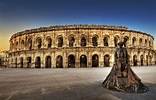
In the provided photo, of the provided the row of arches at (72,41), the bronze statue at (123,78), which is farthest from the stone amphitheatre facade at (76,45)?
the bronze statue at (123,78)

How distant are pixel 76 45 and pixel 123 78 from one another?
53.6 feet

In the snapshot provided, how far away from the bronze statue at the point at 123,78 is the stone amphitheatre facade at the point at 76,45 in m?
15.4

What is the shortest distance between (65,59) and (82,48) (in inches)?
159

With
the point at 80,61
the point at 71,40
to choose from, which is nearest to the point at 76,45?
the point at 71,40

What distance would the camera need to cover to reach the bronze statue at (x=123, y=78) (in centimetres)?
413

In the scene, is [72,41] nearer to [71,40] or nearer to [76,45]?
[71,40]

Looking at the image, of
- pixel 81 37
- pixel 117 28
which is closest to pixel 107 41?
pixel 117 28

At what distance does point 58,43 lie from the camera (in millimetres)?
22672

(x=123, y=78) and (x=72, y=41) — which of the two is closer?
(x=123, y=78)

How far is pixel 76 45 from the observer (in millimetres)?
20422

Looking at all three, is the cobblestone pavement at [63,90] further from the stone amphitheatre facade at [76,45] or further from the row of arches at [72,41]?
the row of arches at [72,41]

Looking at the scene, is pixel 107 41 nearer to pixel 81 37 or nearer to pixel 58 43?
pixel 81 37

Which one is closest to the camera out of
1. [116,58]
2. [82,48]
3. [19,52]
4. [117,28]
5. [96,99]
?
[96,99]

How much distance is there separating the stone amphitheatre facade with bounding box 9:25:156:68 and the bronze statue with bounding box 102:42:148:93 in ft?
50.5
